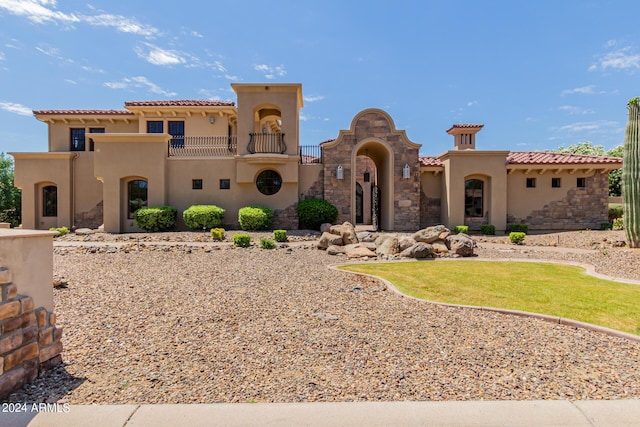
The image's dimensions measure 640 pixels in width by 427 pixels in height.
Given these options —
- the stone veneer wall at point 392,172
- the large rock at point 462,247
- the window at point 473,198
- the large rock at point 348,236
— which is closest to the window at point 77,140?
the stone veneer wall at point 392,172

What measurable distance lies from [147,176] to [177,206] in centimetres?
235

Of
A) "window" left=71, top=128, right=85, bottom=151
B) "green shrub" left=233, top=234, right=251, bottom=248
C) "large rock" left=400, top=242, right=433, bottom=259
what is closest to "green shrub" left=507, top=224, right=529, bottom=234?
"large rock" left=400, top=242, right=433, bottom=259

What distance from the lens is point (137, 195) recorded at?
19.7 meters

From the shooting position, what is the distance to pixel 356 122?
19.2m

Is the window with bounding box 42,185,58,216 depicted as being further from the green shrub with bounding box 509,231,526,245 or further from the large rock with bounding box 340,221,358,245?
the green shrub with bounding box 509,231,526,245

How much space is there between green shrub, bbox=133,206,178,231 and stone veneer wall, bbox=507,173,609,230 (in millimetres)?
21128

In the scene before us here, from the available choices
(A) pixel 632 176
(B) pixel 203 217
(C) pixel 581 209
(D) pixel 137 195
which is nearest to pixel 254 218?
(B) pixel 203 217

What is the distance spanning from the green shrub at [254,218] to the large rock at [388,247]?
7.38m

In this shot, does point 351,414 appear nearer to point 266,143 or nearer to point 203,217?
point 203,217

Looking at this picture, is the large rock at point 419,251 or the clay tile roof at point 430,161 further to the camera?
the clay tile roof at point 430,161

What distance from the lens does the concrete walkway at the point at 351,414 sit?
279 cm

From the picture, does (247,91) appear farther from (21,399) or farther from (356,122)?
(21,399)

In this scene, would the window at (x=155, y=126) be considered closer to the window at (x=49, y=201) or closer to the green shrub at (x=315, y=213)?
the window at (x=49, y=201)

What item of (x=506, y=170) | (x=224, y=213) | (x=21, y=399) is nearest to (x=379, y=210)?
(x=506, y=170)
